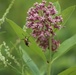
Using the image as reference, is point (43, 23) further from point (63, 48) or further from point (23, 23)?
point (23, 23)

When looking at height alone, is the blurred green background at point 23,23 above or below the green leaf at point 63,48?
above

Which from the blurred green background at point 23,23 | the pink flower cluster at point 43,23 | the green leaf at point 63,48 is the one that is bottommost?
the green leaf at point 63,48

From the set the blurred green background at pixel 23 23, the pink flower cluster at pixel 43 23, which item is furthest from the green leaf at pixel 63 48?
the blurred green background at pixel 23 23

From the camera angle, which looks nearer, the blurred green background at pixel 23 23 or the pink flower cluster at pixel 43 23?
the pink flower cluster at pixel 43 23

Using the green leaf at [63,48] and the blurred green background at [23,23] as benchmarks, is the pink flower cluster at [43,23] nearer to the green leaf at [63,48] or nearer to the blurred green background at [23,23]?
the green leaf at [63,48]

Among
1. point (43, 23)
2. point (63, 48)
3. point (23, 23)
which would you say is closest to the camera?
point (43, 23)

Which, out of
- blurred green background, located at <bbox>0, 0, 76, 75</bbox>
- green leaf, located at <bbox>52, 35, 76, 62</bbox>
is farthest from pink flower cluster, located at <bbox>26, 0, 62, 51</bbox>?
blurred green background, located at <bbox>0, 0, 76, 75</bbox>

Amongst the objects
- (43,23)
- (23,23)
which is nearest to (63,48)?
(43,23)

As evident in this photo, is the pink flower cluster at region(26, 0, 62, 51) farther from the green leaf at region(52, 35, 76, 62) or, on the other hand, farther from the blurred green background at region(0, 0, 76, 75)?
the blurred green background at region(0, 0, 76, 75)

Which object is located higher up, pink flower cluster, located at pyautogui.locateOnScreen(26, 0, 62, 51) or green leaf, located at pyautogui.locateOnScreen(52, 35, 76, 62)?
pink flower cluster, located at pyautogui.locateOnScreen(26, 0, 62, 51)
